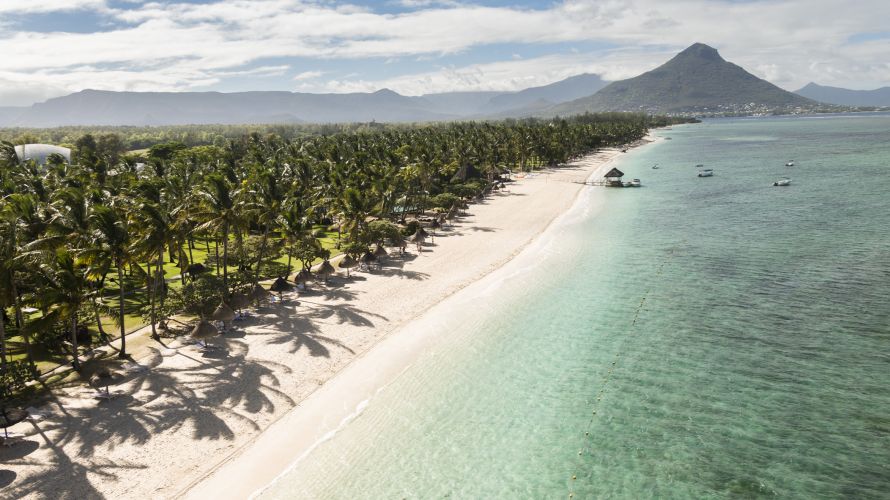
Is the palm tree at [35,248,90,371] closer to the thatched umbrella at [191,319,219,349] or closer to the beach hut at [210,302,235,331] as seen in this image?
the thatched umbrella at [191,319,219,349]

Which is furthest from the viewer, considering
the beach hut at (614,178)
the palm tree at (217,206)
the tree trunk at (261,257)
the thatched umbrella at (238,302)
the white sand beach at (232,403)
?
the beach hut at (614,178)

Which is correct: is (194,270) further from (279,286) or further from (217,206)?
(217,206)

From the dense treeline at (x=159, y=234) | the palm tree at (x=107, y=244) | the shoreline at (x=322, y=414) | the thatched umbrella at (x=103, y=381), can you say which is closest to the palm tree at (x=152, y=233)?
the dense treeline at (x=159, y=234)

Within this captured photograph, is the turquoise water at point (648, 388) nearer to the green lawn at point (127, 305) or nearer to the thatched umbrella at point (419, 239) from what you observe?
the thatched umbrella at point (419, 239)

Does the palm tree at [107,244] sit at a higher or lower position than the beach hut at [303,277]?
higher

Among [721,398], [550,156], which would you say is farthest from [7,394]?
[550,156]

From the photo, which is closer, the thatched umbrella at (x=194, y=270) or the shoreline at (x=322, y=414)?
the shoreline at (x=322, y=414)

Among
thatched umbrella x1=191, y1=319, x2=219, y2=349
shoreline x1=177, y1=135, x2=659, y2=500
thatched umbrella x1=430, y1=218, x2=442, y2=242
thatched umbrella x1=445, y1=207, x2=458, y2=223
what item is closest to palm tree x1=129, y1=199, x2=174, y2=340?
thatched umbrella x1=191, y1=319, x2=219, y2=349
